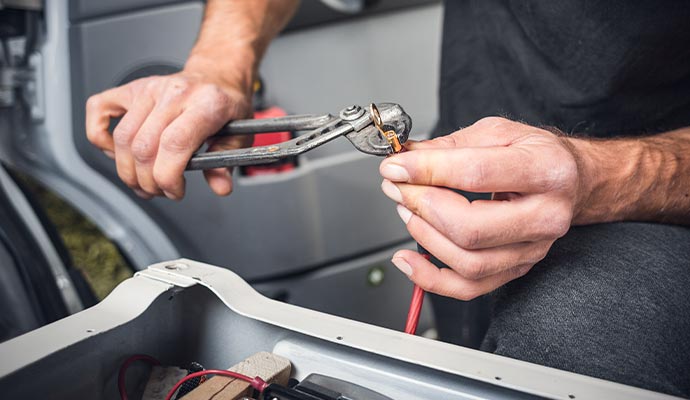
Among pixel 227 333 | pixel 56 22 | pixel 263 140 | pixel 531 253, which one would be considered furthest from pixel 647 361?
pixel 56 22

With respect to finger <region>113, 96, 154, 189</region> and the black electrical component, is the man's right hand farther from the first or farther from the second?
the black electrical component

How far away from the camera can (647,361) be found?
1.82 ft

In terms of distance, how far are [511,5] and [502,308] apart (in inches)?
18.4

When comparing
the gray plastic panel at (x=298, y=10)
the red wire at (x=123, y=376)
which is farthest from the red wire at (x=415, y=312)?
the gray plastic panel at (x=298, y=10)

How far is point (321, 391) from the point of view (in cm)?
48

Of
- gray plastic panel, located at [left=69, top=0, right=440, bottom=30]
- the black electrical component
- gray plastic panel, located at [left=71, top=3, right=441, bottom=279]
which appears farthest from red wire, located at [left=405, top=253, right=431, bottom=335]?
Answer: gray plastic panel, located at [left=69, top=0, right=440, bottom=30]

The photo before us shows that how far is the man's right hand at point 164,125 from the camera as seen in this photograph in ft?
2.37

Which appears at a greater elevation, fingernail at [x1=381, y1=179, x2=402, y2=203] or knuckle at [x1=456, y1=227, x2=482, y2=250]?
fingernail at [x1=381, y1=179, x2=402, y2=203]

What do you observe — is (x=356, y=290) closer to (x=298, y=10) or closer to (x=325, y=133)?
(x=298, y=10)

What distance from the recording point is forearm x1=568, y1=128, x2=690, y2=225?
62 cm

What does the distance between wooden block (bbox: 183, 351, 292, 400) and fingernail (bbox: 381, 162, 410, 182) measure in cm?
18

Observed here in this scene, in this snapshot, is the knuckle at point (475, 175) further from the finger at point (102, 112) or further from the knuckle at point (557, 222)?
the finger at point (102, 112)

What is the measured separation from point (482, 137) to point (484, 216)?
10 centimetres

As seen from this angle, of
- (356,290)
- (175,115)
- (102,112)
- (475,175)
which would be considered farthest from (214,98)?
(356,290)
